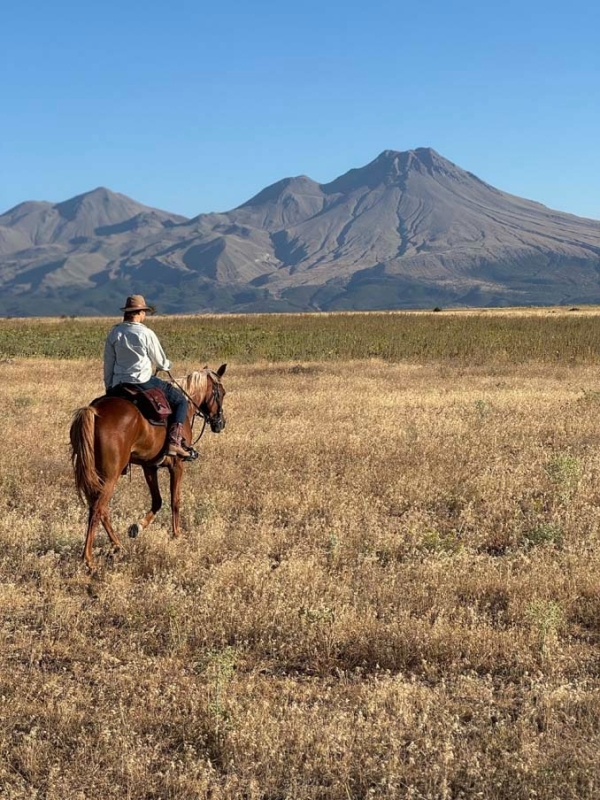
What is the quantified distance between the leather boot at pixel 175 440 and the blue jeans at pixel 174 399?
3.5 inches

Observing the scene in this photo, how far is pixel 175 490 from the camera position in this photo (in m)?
9.88

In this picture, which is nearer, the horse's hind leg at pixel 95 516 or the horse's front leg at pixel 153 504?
the horse's hind leg at pixel 95 516

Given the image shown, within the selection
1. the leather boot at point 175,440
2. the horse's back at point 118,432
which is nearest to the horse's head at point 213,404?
the leather boot at point 175,440

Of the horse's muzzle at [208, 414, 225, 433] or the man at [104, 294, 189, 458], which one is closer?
the man at [104, 294, 189, 458]

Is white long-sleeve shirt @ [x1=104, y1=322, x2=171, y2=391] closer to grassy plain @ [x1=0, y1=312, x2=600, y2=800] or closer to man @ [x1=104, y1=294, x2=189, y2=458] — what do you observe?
man @ [x1=104, y1=294, x2=189, y2=458]

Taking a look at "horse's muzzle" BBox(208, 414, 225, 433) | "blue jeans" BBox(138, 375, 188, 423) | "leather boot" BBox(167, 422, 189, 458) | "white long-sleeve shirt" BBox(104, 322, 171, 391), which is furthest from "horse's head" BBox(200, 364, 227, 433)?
"white long-sleeve shirt" BBox(104, 322, 171, 391)

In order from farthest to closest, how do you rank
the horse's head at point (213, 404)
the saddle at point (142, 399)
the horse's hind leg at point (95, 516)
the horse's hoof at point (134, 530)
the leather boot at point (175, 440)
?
the horse's head at point (213, 404) → the leather boot at point (175, 440) → the saddle at point (142, 399) → the horse's hoof at point (134, 530) → the horse's hind leg at point (95, 516)

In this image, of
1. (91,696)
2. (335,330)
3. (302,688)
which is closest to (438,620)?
(302,688)

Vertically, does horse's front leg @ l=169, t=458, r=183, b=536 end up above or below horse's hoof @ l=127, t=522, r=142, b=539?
above

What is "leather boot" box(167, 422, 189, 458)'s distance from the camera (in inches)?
387

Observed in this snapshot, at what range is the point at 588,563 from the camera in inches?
314

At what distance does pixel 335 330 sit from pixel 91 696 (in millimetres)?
45970

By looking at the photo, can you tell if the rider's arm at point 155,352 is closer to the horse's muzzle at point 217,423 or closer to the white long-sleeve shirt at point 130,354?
the white long-sleeve shirt at point 130,354

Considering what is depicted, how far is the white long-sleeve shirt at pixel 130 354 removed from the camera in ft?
31.0
